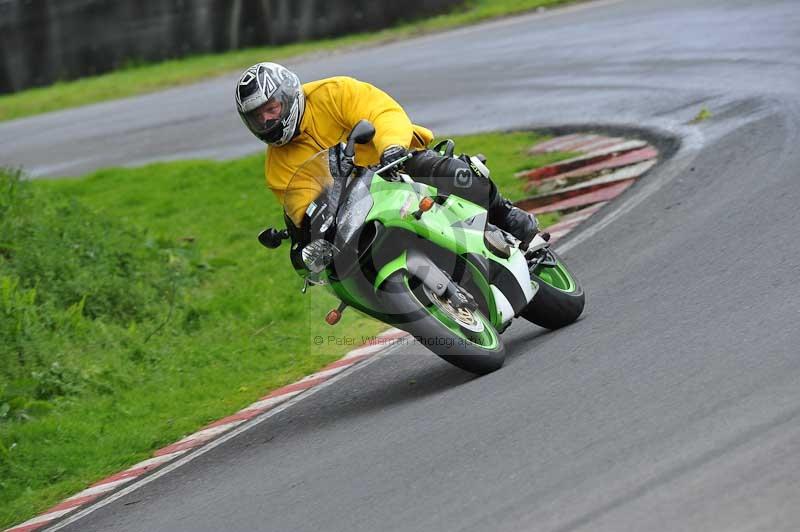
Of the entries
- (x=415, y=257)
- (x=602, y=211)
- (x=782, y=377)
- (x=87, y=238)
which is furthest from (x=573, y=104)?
(x=782, y=377)

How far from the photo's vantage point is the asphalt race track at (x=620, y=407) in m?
4.76

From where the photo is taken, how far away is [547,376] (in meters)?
6.45

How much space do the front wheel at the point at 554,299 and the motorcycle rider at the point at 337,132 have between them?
0.25 meters

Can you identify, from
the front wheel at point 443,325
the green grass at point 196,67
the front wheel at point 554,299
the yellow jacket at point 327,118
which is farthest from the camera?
the green grass at point 196,67

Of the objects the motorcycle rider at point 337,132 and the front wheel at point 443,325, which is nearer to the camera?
the front wheel at point 443,325

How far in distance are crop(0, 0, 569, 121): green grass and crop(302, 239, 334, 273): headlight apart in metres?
16.8

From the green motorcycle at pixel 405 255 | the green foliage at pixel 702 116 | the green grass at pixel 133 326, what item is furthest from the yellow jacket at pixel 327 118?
the green foliage at pixel 702 116

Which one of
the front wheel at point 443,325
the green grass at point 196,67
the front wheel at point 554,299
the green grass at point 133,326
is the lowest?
the green grass at point 196,67

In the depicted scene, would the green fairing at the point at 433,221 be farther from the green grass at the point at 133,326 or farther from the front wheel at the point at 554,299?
the green grass at the point at 133,326

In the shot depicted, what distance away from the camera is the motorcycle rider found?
6953 millimetres

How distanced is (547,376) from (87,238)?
20.0ft

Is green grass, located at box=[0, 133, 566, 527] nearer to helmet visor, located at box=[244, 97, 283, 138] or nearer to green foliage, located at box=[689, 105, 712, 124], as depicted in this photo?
green foliage, located at box=[689, 105, 712, 124]

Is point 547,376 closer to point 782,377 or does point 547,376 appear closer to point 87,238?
point 782,377

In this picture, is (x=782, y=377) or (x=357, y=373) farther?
(x=357, y=373)
